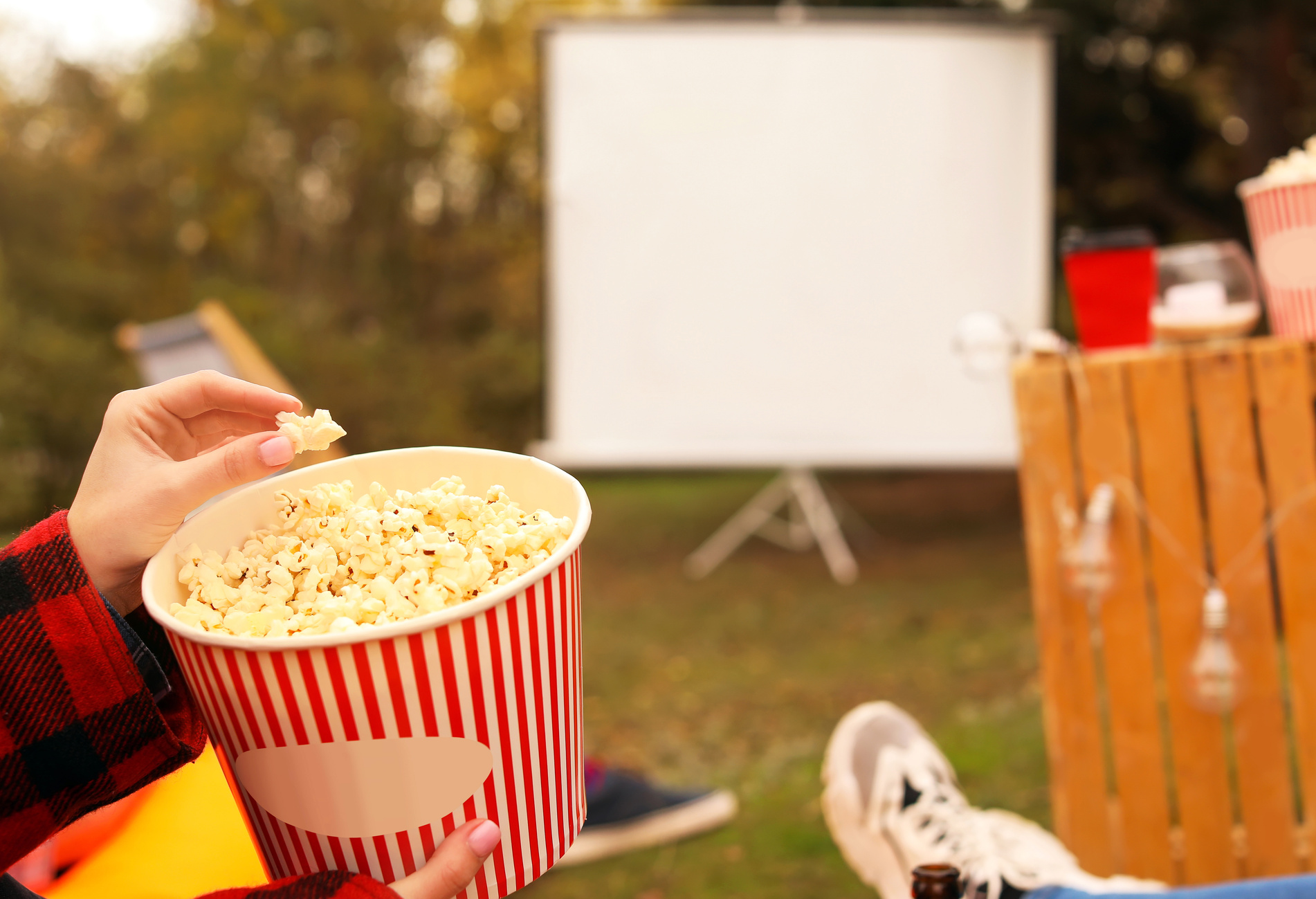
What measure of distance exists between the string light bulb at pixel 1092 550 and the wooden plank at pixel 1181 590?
0.19ft

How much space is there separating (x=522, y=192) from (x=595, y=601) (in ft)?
15.8

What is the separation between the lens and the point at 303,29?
21.5 ft

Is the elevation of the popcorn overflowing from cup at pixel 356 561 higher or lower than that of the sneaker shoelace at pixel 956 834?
higher

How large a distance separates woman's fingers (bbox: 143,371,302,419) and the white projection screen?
10.5 ft

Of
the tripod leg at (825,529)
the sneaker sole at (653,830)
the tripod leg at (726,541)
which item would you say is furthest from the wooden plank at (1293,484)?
the tripod leg at (726,541)

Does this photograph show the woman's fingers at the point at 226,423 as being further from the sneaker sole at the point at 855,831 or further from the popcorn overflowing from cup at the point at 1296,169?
the popcorn overflowing from cup at the point at 1296,169

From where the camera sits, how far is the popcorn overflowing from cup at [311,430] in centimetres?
58

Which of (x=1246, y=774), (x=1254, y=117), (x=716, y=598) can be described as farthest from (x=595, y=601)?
(x=1254, y=117)

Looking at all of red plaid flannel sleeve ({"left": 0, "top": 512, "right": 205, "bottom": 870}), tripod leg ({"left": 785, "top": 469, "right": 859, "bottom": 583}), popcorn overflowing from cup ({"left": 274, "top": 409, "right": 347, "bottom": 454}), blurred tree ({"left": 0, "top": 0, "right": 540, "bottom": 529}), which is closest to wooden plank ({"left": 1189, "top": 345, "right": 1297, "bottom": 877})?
popcorn overflowing from cup ({"left": 274, "top": 409, "right": 347, "bottom": 454})

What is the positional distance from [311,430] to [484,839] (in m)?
0.27

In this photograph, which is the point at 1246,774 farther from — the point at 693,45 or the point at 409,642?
the point at 693,45

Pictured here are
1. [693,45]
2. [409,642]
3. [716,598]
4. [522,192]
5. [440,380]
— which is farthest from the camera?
[522,192]

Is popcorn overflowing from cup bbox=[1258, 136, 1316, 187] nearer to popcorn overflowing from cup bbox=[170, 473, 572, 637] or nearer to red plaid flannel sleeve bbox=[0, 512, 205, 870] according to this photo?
popcorn overflowing from cup bbox=[170, 473, 572, 637]

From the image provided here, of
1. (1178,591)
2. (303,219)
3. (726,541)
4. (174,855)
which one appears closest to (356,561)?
(174,855)
